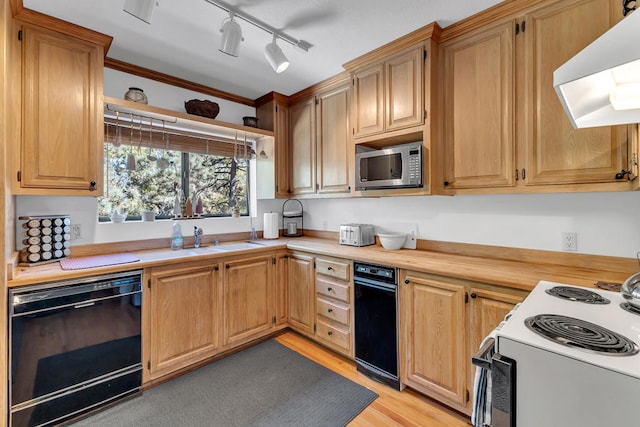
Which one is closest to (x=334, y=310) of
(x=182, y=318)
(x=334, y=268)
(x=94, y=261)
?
(x=334, y=268)

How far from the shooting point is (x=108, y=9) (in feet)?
5.92

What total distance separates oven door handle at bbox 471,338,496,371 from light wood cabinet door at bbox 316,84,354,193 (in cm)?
189

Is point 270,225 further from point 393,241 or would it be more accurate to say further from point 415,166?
point 415,166

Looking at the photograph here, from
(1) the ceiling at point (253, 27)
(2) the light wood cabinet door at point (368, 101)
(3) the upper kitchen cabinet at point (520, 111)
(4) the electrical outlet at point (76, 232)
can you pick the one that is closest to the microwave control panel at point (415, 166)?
(3) the upper kitchen cabinet at point (520, 111)

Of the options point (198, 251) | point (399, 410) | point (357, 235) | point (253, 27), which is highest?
point (253, 27)

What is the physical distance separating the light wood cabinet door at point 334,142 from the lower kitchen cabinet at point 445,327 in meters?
1.19

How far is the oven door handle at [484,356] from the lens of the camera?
3.09 feet

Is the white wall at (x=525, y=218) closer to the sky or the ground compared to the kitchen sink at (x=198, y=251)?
closer to the sky

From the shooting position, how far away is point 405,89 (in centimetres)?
223

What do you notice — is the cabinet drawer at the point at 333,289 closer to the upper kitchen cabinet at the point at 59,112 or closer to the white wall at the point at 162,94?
the upper kitchen cabinet at the point at 59,112

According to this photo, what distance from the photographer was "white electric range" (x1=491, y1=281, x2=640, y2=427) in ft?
2.47

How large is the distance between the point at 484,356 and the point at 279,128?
289 cm

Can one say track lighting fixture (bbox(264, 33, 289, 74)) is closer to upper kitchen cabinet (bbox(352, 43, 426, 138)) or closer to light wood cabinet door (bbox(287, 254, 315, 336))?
upper kitchen cabinet (bbox(352, 43, 426, 138))

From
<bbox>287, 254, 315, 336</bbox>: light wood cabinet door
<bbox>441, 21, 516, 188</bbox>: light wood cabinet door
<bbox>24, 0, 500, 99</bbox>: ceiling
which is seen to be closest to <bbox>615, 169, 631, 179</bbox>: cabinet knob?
<bbox>441, 21, 516, 188</bbox>: light wood cabinet door
